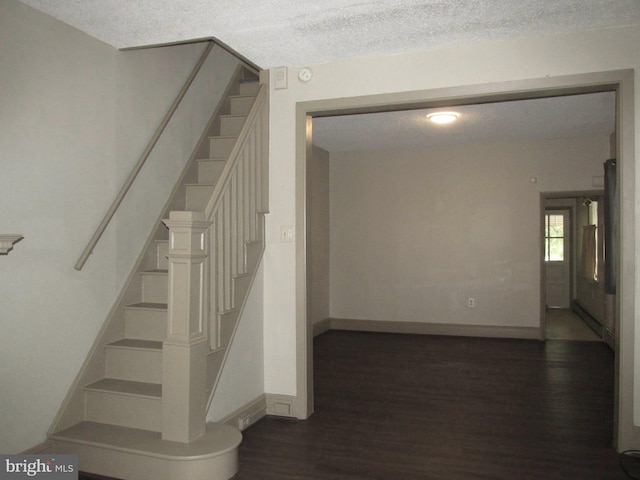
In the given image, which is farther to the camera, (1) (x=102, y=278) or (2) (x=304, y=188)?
(2) (x=304, y=188)

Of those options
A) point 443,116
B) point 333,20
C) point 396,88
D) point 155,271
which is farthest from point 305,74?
point 443,116

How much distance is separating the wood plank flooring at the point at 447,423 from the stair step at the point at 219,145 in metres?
2.33

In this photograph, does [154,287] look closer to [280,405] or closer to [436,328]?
[280,405]

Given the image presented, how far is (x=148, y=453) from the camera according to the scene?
2648 millimetres

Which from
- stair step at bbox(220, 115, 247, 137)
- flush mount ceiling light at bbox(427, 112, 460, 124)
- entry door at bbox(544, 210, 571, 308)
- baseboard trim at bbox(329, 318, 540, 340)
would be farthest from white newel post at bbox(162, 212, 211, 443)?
entry door at bbox(544, 210, 571, 308)

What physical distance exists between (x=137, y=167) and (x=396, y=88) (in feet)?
6.41

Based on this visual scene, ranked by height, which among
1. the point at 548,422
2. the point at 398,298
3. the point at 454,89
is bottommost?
the point at 548,422

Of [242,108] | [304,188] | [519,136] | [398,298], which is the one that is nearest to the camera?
[304,188]

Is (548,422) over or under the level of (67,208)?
under

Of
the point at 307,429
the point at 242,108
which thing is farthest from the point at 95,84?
the point at 307,429

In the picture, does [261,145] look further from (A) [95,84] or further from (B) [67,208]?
(B) [67,208]

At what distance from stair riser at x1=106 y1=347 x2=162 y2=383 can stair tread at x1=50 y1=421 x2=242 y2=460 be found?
34 centimetres

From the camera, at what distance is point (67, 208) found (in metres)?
3.06

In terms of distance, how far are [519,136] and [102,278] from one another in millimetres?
5502
